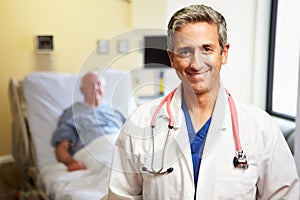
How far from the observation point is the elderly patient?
1.03m

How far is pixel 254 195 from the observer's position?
2.62ft

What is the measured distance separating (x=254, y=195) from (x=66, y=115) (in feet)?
4.14

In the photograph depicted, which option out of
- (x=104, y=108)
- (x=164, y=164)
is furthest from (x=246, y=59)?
(x=104, y=108)

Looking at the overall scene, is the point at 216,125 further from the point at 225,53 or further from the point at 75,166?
the point at 75,166

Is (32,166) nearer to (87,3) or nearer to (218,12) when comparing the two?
(87,3)

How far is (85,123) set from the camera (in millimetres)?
1153

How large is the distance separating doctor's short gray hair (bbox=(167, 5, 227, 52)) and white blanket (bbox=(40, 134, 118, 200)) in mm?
290

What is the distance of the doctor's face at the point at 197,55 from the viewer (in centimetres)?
74

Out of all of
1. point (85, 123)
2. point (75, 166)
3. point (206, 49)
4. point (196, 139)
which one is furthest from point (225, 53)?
point (75, 166)

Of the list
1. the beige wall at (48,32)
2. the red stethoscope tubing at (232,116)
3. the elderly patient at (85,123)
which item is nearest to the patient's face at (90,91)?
the elderly patient at (85,123)

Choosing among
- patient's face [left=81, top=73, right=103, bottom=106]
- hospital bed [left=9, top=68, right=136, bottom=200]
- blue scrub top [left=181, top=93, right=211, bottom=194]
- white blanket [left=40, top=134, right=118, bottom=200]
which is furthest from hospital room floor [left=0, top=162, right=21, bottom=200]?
blue scrub top [left=181, top=93, right=211, bottom=194]

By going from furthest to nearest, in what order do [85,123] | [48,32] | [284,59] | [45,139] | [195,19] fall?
1. [48,32]
2. [45,139]
3. [85,123]
4. [284,59]
5. [195,19]

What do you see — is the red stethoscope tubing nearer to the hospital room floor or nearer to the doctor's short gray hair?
the doctor's short gray hair

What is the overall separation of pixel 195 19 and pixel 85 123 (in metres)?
0.55
